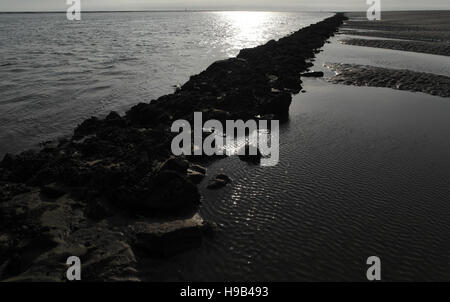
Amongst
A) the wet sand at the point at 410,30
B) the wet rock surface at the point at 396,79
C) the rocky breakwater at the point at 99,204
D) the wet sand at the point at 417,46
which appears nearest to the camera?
the rocky breakwater at the point at 99,204

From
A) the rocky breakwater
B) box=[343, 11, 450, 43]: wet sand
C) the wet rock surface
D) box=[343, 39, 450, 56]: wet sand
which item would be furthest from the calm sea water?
box=[343, 11, 450, 43]: wet sand

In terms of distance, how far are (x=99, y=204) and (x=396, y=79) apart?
35467 millimetres

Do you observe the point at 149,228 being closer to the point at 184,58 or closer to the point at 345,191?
the point at 345,191

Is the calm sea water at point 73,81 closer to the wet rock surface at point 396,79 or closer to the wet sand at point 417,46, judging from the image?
the wet rock surface at point 396,79

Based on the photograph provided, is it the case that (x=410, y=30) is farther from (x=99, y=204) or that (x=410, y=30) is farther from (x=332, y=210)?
(x=99, y=204)

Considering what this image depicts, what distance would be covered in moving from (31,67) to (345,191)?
1742 inches

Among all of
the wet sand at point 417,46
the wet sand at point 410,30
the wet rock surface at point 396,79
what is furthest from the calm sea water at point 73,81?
the wet sand at point 410,30

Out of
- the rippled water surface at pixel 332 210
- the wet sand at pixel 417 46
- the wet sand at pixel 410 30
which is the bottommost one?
the rippled water surface at pixel 332 210

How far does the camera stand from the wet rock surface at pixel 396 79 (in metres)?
34.2

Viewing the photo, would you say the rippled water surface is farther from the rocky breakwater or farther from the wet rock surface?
the wet rock surface

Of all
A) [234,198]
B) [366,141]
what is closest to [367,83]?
[366,141]

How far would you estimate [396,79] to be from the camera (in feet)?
123

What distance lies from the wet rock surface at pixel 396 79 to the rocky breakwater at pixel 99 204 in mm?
25548

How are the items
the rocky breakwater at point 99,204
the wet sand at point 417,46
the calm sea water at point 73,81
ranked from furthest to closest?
the wet sand at point 417,46 → the calm sea water at point 73,81 → the rocky breakwater at point 99,204
